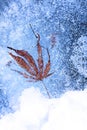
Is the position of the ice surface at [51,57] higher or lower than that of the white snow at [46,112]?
higher

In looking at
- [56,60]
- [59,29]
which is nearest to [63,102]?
[56,60]

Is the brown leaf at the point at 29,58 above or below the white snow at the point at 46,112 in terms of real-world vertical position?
above

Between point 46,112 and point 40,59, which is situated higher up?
point 40,59

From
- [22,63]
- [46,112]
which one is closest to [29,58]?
[22,63]

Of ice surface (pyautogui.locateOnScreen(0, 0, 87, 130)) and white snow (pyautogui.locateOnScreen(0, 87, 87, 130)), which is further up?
ice surface (pyautogui.locateOnScreen(0, 0, 87, 130))

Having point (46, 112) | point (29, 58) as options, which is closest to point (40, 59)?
point (29, 58)

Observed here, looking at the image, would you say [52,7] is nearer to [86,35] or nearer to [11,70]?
[86,35]

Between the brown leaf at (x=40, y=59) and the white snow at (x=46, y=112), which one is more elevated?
the brown leaf at (x=40, y=59)

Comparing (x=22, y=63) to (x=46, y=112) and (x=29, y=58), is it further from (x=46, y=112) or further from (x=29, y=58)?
(x=46, y=112)
